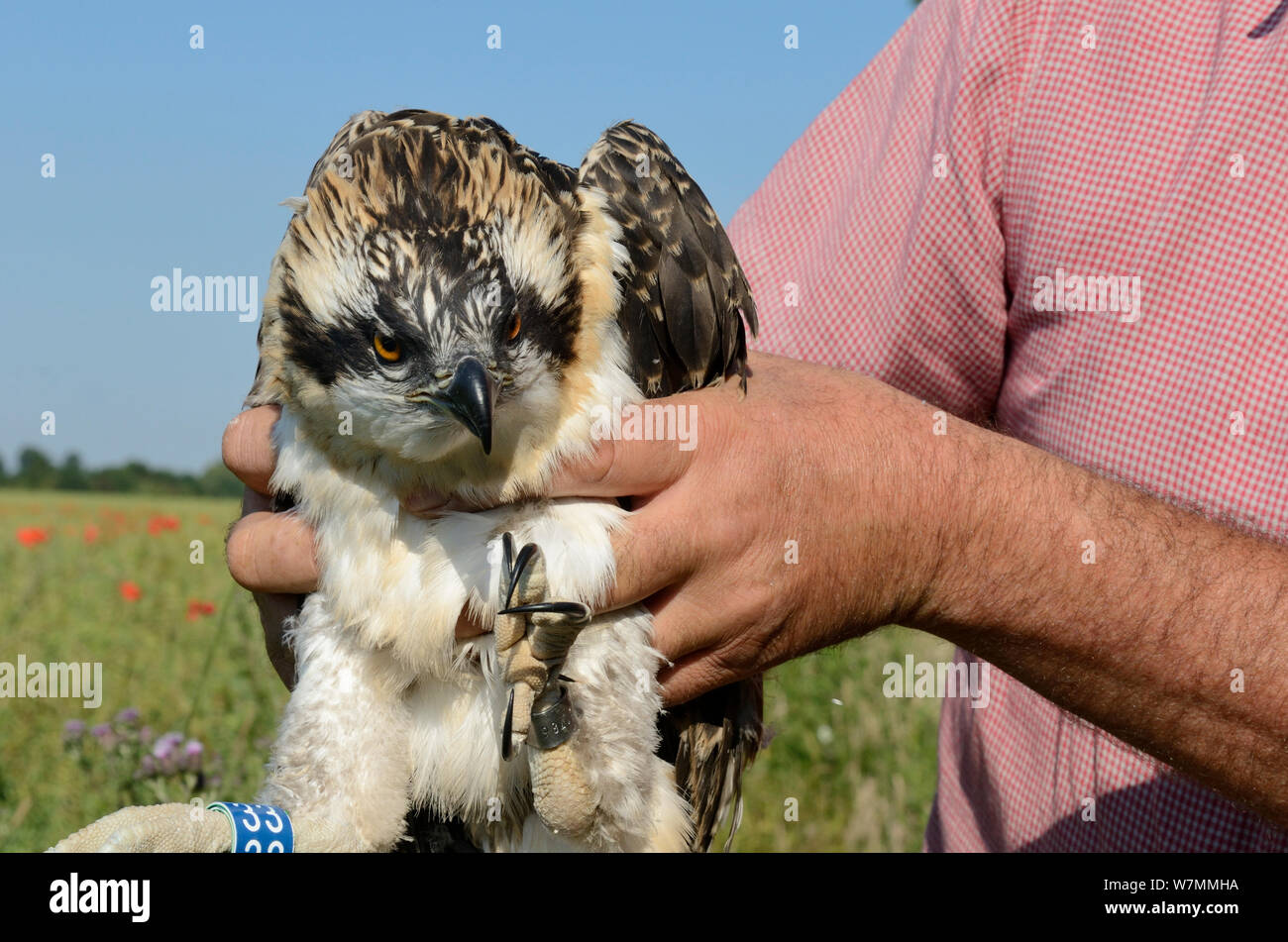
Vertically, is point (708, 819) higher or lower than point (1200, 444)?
lower

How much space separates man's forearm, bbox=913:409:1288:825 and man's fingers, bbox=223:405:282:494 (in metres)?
1.82

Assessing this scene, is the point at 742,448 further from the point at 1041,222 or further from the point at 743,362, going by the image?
the point at 1041,222

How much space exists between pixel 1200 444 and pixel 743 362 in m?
1.28

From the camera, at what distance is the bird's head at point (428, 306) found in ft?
9.19

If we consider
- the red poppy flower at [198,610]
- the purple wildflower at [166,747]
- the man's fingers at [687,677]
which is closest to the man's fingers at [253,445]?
the man's fingers at [687,677]

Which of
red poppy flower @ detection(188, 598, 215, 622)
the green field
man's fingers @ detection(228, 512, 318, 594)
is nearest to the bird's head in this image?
man's fingers @ detection(228, 512, 318, 594)

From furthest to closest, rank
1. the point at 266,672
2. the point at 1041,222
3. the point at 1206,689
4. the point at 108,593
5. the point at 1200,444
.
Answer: the point at 108,593 → the point at 266,672 → the point at 1041,222 → the point at 1200,444 → the point at 1206,689

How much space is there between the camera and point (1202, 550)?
2.83m

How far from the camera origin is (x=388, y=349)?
9.46 feet

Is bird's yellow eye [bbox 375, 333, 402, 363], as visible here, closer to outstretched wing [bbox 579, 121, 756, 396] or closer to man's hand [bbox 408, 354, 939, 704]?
man's hand [bbox 408, 354, 939, 704]

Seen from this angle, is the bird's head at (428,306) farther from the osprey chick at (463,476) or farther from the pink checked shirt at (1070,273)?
the pink checked shirt at (1070,273)

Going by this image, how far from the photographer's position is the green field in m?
4.32

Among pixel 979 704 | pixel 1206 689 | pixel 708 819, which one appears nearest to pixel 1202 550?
pixel 1206 689

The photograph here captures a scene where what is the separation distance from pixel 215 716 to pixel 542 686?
9.61 ft
